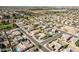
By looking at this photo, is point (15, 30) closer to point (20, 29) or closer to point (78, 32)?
point (20, 29)

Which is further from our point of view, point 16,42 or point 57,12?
point 57,12
